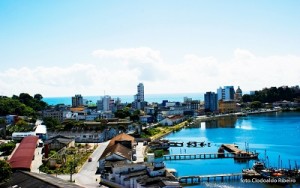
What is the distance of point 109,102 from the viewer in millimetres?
99812

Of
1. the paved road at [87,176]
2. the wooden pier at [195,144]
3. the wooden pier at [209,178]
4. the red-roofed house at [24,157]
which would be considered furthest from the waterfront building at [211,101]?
the wooden pier at [209,178]

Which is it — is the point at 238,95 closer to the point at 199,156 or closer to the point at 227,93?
the point at 227,93

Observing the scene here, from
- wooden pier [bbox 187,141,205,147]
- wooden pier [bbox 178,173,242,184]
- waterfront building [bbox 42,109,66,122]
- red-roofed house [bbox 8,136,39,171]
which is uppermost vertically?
waterfront building [bbox 42,109,66,122]

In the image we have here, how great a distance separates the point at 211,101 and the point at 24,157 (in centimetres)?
7225

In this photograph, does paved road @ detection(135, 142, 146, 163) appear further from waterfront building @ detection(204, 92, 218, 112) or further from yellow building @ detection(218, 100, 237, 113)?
yellow building @ detection(218, 100, 237, 113)

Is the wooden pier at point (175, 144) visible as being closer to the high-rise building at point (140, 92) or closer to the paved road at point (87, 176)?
the paved road at point (87, 176)

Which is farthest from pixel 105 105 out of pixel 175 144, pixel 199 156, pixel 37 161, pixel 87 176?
pixel 87 176

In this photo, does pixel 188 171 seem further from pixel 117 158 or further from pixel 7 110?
pixel 7 110

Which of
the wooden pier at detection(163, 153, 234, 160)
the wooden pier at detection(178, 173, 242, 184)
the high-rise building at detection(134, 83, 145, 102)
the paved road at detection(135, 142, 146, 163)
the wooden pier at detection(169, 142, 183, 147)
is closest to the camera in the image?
the wooden pier at detection(178, 173, 242, 184)

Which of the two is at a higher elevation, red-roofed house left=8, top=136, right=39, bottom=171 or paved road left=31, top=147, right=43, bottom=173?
red-roofed house left=8, top=136, right=39, bottom=171

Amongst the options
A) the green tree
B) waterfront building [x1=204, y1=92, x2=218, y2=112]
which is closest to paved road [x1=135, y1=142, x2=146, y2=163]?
the green tree

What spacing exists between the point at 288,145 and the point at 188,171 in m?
18.4

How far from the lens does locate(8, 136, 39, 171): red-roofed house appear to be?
101ft

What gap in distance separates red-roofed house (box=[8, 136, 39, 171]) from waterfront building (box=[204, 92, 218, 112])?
64.5 meters
